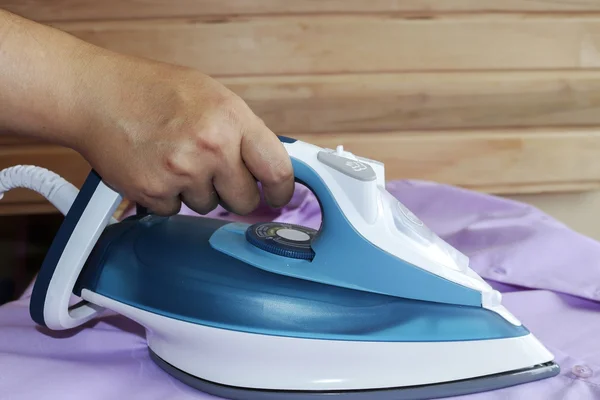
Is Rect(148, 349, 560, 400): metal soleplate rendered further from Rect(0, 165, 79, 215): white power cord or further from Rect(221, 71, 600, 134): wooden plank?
Rect(221, 71, 600, 134): wooden plank

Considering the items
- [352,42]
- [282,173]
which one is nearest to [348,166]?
[282,173]

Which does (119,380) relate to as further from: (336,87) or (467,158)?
(467,158)

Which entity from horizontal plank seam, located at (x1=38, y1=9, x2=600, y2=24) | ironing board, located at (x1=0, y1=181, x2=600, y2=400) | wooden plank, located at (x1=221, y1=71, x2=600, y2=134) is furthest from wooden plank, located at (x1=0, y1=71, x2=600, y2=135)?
ironing board, located at (x1=0, y1=181, x2=600, y2=400)

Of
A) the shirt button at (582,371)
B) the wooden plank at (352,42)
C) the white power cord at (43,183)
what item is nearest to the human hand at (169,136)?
the white power cord at (43,183)

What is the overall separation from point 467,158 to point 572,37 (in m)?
0.33

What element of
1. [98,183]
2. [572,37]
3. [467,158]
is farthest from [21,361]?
[572,37]

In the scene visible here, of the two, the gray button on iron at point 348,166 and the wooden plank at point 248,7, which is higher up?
the wooden plank at point 248,7

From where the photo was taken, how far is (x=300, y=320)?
26.0 inches

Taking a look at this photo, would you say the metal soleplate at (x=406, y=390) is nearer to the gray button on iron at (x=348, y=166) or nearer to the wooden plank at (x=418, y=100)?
the gray button on iron at (x=348, y=166)

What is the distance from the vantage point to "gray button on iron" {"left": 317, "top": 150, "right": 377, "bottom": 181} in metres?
0.66

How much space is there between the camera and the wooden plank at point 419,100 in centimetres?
131

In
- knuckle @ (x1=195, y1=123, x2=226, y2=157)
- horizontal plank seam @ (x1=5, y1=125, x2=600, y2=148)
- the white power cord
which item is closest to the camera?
knuckle @ (x1=195, y1=123, x2=226, y2=157)

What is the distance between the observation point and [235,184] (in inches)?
27.3

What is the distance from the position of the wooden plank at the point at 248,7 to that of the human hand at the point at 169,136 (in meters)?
0.62
